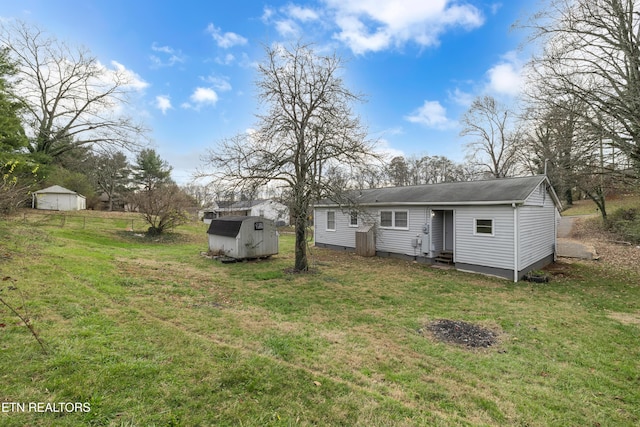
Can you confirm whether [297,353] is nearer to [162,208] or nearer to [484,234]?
[484,234]

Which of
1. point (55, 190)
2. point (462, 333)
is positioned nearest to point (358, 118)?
point (462, 333)

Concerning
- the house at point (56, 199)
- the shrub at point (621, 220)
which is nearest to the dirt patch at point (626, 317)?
the shrub at point (621, 220)

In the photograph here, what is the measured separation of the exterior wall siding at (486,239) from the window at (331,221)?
6605 mm

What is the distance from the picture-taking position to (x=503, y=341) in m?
4.98

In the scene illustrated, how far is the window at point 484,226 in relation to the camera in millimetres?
10069

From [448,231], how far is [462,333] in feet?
24.9

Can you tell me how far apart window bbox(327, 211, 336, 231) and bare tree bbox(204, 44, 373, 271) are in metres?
6.13

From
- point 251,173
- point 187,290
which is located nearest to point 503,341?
point 187,290

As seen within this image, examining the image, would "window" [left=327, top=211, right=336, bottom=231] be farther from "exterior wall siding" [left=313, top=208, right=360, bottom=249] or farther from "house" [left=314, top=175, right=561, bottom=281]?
"house" [left=314, top=175, right=561, bottom=281]

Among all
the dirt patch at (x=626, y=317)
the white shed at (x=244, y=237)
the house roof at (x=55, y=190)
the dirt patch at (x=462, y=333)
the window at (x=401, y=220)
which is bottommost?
the dirt patch at (x=626, y=317)

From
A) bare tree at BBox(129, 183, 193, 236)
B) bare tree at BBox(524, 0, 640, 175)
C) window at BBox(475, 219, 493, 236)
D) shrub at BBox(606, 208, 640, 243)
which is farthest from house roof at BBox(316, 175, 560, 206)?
bare tree at BBox(129, 183, 193, 236)

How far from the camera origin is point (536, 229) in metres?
10.7

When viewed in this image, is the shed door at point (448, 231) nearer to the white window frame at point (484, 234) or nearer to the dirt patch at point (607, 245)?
the white window frame at point (484, 234)

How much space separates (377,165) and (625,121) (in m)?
8.02
